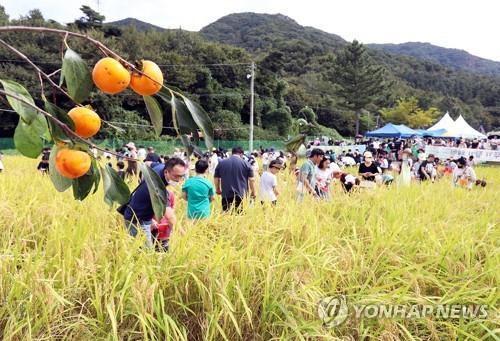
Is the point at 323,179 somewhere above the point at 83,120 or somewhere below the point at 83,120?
below

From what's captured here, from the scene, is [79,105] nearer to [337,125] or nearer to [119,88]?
[119,88]

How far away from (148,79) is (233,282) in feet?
4.08

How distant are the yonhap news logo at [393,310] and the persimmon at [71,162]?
1.26 metres

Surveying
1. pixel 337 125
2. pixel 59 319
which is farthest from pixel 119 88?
pixel 337 125

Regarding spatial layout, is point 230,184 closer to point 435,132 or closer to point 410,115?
point 435,132

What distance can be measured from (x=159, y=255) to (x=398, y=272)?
3.48ft

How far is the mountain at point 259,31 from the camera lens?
58.3 m

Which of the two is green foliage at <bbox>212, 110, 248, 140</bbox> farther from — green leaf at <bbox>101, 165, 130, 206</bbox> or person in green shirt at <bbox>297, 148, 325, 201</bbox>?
green leaf at <bbox>101, 165, 130, 206</bbox>

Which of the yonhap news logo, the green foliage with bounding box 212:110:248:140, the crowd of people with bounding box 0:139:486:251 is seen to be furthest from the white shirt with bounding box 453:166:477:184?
the green foliage with bounding box 212:110:248:140

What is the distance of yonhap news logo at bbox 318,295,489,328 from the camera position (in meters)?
1.66

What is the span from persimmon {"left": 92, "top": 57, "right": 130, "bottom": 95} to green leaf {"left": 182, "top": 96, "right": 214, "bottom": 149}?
91 millimetres

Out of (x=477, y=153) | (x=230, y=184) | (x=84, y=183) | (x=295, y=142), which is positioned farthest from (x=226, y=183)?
(x=477, y=153)

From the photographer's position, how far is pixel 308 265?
1.98m

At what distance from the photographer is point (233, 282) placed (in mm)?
1685
